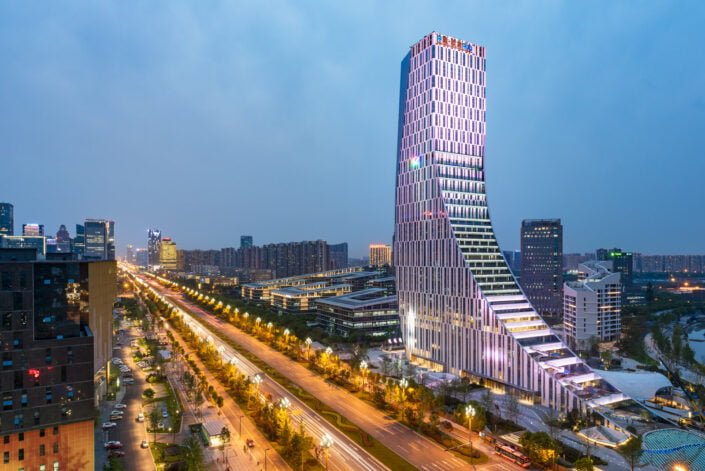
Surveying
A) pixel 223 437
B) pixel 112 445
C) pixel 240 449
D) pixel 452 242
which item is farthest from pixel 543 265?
pixel 112 445

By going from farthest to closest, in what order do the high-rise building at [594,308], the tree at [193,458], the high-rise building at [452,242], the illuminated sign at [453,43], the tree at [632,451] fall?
the high-rise building at [594,308] → the illuminated sign at [453,43] → the high-rise building at [452,242] → the tree at [193,458] → the tree at [632,451]

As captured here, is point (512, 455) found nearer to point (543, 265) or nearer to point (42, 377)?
point (42, 377)

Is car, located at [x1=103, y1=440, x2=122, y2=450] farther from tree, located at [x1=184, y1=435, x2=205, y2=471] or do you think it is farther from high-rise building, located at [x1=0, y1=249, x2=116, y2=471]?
tree, located at [x1=184, y1=435, x2=205, y2=471]

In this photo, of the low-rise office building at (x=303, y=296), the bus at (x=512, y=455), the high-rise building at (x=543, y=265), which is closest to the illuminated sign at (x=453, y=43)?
the bus at (x=512, y=455)

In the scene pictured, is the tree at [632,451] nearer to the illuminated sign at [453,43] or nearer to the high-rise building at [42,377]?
the high-rise building at [42,377]

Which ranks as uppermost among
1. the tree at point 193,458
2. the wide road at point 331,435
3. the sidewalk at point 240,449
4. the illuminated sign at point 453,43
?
the illuminated sign at point 453,43

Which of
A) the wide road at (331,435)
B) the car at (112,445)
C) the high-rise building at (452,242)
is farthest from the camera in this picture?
the high-rise building at (452,242)

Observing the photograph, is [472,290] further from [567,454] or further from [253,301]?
[253,301]
